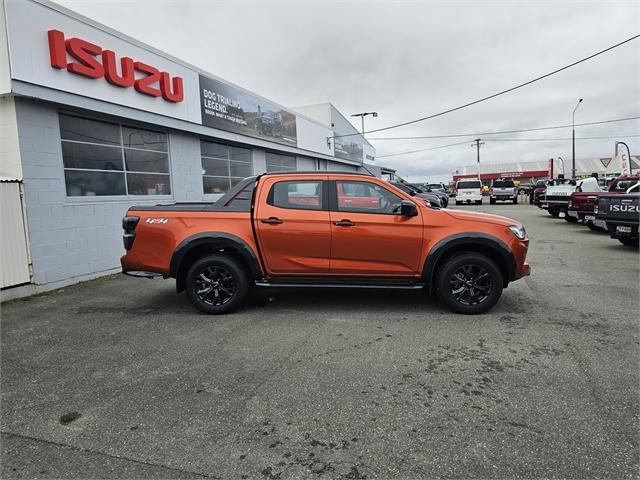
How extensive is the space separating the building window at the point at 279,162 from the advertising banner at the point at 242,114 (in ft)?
2.16

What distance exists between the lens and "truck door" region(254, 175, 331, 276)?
5.16 m

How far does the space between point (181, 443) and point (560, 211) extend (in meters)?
19.3

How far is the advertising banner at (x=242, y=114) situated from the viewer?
1109 centimetres

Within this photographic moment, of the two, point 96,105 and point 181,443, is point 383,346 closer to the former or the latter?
point 181,443

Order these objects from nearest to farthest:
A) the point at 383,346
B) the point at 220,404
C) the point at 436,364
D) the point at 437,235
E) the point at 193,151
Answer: the point at 220,404
the point at 436,364
the point at 383,346
the point at 437,235
the point at 193,151

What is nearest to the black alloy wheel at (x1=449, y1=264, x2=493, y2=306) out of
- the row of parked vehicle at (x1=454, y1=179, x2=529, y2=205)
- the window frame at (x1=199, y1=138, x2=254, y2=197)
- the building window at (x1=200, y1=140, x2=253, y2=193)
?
the window frame at (x1=199, y1=138, x2=254, y2=197)

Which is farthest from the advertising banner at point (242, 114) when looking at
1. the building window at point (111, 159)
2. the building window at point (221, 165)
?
the building window at point (111, 159)

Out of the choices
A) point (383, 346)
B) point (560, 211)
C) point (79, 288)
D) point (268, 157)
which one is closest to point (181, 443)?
point (383, 346)

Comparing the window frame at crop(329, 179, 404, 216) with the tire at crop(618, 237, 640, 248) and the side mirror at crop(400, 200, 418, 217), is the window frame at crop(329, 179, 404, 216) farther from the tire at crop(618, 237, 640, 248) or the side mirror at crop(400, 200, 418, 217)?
the tire at crop(618, 237, 640, 248)

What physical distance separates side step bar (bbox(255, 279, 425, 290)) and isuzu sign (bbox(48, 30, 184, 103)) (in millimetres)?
5363

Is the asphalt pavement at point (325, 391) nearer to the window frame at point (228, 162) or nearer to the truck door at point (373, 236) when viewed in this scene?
the truck door at point (373, 236)

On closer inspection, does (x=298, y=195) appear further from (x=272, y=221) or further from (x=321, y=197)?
(x=272, y=221)

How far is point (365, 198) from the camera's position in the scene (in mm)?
5223

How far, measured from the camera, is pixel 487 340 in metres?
4.26
